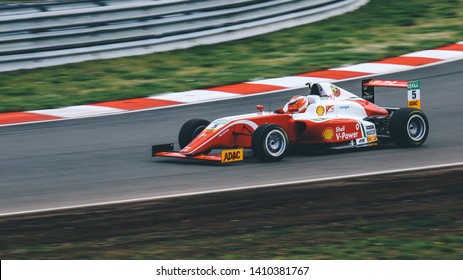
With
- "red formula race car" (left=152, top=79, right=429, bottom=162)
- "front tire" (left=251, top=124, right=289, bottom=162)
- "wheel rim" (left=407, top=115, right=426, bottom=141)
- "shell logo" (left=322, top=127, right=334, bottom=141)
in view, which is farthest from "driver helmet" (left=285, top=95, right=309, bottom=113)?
"wheel rim" (left=407, top=115, right=426, bottom=141)

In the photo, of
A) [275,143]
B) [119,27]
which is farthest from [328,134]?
[119,27]

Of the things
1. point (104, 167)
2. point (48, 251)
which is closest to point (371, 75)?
point (104, 167)

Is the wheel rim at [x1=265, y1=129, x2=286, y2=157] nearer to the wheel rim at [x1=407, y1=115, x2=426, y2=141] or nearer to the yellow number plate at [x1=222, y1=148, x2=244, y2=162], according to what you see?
the yellow number plate at [x1=222, y1=148, x2=244, y2=162]

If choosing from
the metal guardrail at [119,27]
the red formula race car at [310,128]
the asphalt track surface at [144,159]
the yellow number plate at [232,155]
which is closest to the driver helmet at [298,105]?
the red formula race car at [310,128]

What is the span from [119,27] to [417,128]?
21.9ft

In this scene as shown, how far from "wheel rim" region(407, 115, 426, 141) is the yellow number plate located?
2045 millimetres

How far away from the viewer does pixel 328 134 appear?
1083cm

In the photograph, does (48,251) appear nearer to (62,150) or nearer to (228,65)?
(62,150)

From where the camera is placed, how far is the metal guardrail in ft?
51.3

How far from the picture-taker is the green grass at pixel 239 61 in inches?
581

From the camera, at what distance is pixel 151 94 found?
14500 mm

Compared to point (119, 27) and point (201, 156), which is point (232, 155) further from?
point (119, 27)

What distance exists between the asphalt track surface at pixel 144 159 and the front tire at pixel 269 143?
93mm

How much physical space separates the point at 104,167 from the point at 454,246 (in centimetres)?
466
